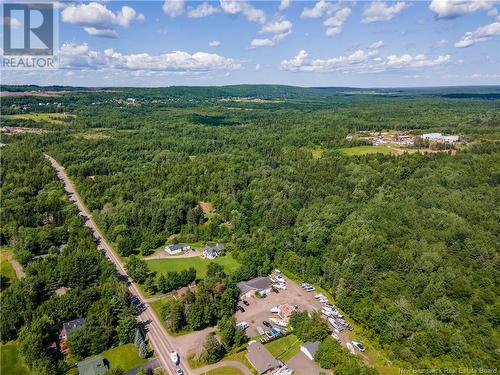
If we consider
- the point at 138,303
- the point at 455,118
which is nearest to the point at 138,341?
the point at 138,303

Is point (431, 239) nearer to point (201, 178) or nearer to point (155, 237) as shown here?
point (155, 237)

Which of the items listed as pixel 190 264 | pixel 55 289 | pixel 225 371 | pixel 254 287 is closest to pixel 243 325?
pixel 225 371

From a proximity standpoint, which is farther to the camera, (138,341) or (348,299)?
(348,299)

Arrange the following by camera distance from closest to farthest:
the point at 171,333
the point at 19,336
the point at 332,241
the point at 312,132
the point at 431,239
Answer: the point at 19,336
the point at 171,333
the point at 431,239
the point at 332,241
the point at 312,132

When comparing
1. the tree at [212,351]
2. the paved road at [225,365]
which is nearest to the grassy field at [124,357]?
the paved road at [225,365]

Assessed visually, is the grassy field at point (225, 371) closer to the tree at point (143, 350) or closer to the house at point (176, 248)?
the tree at point (143, 350)

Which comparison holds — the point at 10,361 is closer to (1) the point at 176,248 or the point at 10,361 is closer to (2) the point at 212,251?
(1) the point at 176,248

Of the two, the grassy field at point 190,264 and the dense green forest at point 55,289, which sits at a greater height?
the dense green forest at point 55,289

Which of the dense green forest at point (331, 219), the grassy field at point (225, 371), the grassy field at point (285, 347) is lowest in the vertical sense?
the grassy field at point (225, 371)
